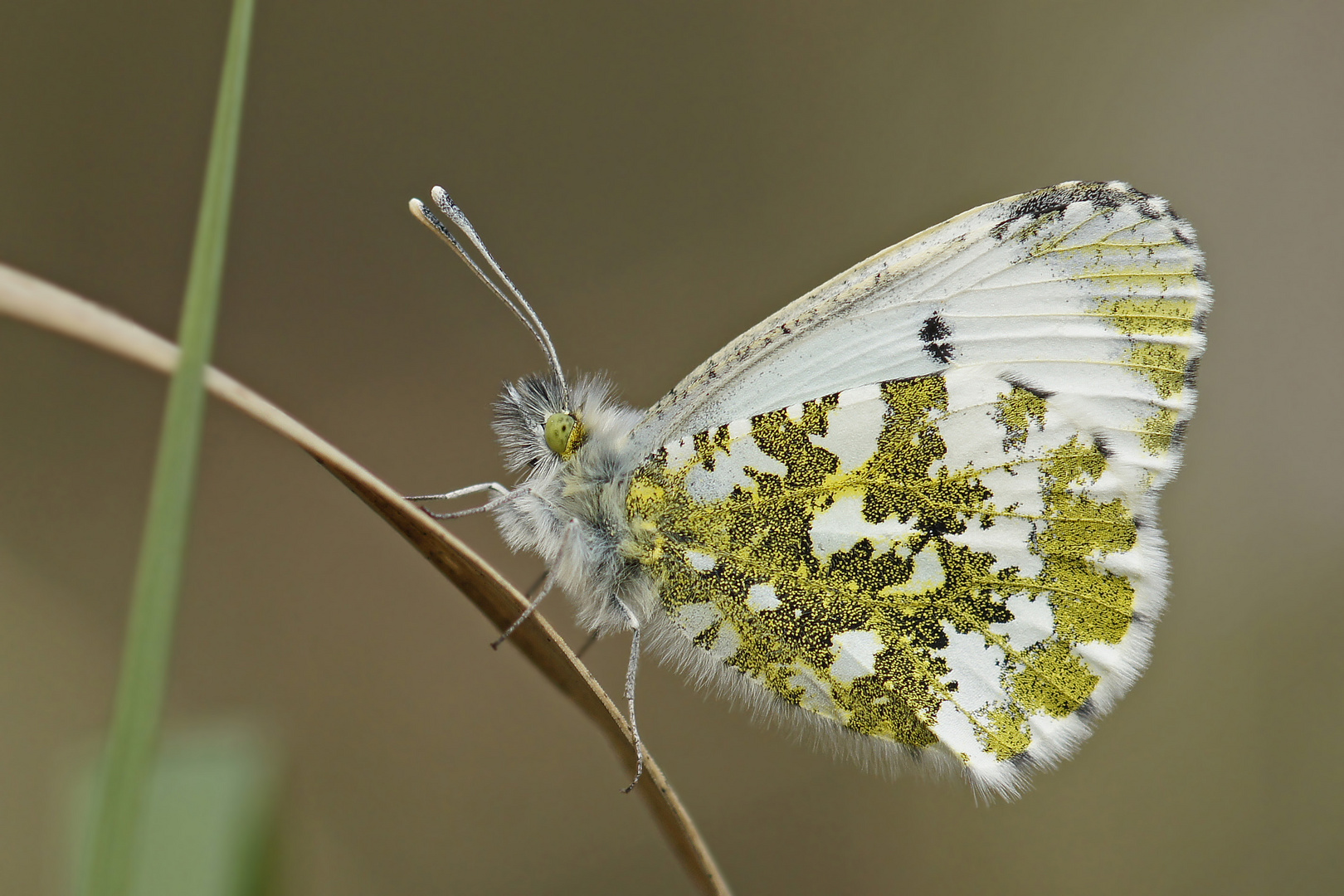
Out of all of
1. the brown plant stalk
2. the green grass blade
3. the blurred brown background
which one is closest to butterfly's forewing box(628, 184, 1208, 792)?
the brown plant stalk

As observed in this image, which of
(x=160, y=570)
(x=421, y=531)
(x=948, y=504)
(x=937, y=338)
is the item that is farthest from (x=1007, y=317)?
(x=160, y=570)

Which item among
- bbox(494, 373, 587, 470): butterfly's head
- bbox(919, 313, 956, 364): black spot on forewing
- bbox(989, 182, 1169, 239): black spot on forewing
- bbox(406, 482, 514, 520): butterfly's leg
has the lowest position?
bbox(406, 482, 514, 520): butterfly's leg

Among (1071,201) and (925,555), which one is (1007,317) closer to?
(1071,201)

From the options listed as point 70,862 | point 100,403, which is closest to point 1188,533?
point 70,862

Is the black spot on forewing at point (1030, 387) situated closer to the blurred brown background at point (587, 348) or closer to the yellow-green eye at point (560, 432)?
the yellow-green eye at point (560, 432)

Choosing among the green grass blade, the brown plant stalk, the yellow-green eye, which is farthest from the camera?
the yellow-green eye

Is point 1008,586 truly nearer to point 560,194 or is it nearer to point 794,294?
point 794,294

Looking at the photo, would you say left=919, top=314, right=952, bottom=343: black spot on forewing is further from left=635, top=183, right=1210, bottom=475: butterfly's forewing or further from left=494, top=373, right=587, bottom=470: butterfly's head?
left=494, top=373, right=587, bottom=470: butterfly's head
